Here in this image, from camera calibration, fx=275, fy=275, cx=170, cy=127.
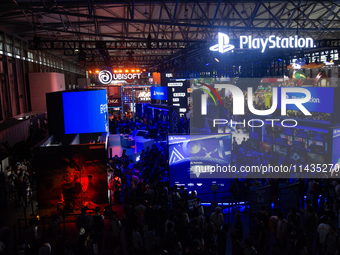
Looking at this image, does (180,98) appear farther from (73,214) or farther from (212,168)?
(73,214)

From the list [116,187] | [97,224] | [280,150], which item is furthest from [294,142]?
[97,224]

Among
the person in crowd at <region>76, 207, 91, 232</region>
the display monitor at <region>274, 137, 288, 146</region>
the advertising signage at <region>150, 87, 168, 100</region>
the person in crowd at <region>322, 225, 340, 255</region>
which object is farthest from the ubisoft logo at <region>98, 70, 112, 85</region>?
the person in crowd at <region>322, 225, 340, 255</region>

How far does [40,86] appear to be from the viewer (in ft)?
71.8

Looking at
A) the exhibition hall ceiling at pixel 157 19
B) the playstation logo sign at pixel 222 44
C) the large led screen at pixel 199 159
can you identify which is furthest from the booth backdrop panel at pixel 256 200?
the exhibition hall ceiling at pixel 157 19

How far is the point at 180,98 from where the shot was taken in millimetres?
19109

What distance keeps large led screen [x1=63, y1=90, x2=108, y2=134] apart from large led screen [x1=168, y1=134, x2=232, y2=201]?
4033mm

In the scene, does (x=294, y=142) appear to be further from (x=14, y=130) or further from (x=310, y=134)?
(x=14, y=130)

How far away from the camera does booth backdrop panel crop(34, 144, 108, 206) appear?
29.8 feet

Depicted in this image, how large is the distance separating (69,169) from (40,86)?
15.2 meters

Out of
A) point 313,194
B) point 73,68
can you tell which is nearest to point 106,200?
point 313,194

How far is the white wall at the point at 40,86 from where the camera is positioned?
21500 mm

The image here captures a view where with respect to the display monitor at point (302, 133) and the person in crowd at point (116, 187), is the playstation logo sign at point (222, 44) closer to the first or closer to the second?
the display monitor at point (302, 133)

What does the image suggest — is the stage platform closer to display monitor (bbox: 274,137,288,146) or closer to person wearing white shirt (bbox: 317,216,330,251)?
display monitor (bbox: 274,137,288,146)

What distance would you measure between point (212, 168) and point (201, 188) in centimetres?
77
